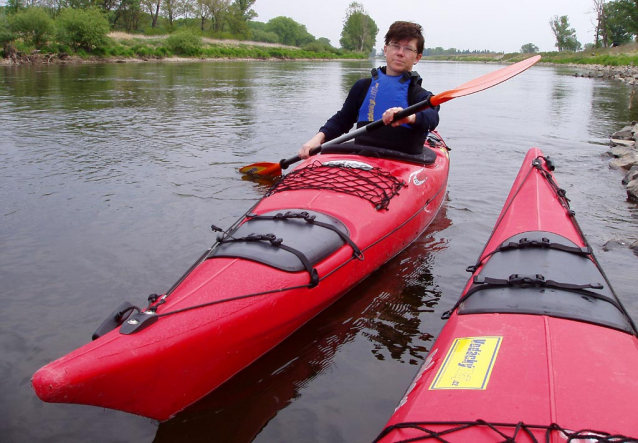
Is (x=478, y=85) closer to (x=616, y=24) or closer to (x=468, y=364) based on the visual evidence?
(x=468, y=364)

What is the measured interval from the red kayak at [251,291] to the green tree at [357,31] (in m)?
95.9

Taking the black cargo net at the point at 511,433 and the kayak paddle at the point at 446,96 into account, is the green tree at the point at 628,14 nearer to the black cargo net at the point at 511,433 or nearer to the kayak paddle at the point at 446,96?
the kayak paddle at the point at 446,96

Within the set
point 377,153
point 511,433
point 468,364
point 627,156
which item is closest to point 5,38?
point 377,153

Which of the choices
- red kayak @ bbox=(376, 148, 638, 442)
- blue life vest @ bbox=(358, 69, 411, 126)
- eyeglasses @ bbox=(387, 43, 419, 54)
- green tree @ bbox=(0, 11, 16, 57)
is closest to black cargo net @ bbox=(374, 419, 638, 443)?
red kayak @ bbox=(376, 148, 638, 442)

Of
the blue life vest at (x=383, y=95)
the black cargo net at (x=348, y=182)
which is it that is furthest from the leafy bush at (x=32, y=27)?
the black cargo net at (x=348, y=182)

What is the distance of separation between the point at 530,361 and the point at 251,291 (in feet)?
4.17

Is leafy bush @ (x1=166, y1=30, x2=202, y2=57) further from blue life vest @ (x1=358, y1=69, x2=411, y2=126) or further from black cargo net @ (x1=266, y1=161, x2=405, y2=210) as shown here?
black cargo net @ (x1=266, y1=161, x2=405, y2=210)

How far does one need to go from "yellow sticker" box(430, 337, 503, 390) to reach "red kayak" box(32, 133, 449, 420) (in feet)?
3.05

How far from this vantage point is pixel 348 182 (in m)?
3.71

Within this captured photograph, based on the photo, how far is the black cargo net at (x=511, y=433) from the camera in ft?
4.68

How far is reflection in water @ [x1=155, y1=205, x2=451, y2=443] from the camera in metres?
2.20

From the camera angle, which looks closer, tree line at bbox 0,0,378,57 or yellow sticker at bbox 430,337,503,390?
yellow sticker at bbox 430,337,503,390

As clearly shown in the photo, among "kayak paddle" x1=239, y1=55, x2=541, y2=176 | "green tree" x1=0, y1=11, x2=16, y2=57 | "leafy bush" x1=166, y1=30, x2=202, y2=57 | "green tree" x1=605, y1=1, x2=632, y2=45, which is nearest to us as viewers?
"kayak paddle" x1=239, y1=55, x2=541, y2=176

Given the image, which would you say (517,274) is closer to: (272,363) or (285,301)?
(285,301)
